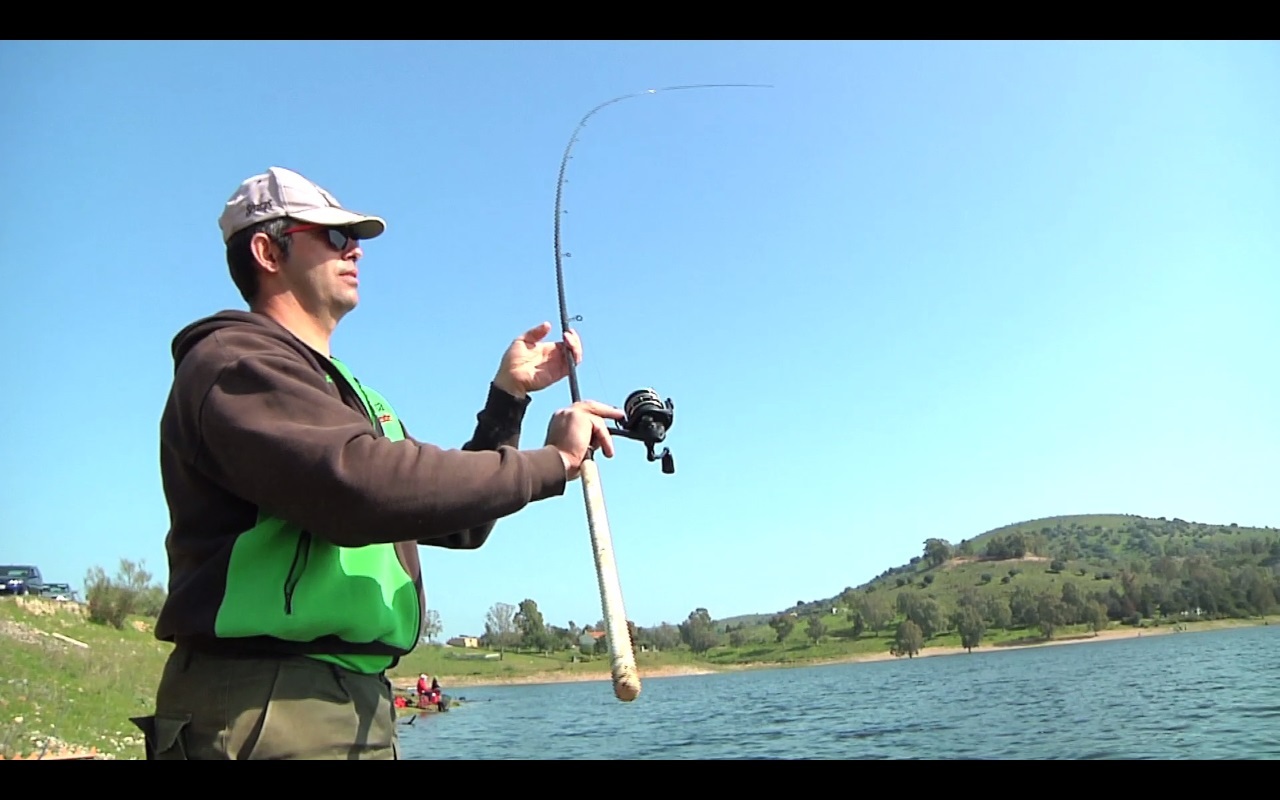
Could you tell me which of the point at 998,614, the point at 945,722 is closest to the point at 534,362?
the point at 945,722

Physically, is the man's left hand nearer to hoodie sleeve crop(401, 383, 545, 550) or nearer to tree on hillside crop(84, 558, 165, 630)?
hoodie sleeve crop(401, 383, 545, 550)

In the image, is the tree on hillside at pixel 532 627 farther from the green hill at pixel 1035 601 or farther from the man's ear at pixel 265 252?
the man's ear at pixel 265 252

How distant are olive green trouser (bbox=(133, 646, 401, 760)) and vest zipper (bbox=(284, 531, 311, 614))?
0.14 meters

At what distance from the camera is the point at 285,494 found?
184 centimetres

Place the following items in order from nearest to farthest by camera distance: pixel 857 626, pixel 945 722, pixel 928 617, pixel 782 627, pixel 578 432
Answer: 1. pixel 578 432
2. pixel 945 722
3. pixel 928 617
4. pixel 857 626
5. pixel 782 627

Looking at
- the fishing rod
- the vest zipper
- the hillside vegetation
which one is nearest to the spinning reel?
the fishing rod

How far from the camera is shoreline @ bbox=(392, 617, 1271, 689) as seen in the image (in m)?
131

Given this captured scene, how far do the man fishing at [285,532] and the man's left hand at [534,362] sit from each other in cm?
100

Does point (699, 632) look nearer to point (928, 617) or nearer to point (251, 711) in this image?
point (928, 617)

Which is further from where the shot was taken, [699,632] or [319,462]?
[699,632]

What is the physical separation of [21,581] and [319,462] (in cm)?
5083

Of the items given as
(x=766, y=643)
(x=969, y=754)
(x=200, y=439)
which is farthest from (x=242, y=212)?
(x=766, y=643)

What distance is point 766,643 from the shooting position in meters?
160
